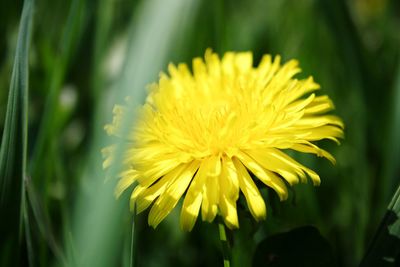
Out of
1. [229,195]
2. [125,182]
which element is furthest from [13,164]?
[229,195]

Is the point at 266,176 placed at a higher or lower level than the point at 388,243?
higher

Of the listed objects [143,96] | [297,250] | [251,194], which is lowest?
[297,250]

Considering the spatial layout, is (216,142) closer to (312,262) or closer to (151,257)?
(312,262)

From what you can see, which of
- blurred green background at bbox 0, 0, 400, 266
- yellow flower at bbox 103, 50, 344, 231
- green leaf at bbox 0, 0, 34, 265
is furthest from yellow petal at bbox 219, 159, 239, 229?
green leaf at bbox 0, 0, 34, 265

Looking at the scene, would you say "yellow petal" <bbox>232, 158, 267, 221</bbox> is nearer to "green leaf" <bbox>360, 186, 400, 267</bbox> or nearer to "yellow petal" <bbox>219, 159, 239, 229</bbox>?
"yellow petal" <bbox>219, 159, 239, 229</bbox>

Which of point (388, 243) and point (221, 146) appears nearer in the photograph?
point (388, 243)

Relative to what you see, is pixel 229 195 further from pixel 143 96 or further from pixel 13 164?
pixel 13 164

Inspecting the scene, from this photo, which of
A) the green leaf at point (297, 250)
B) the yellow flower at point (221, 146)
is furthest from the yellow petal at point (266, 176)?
the green leaf at point (297, 250)
